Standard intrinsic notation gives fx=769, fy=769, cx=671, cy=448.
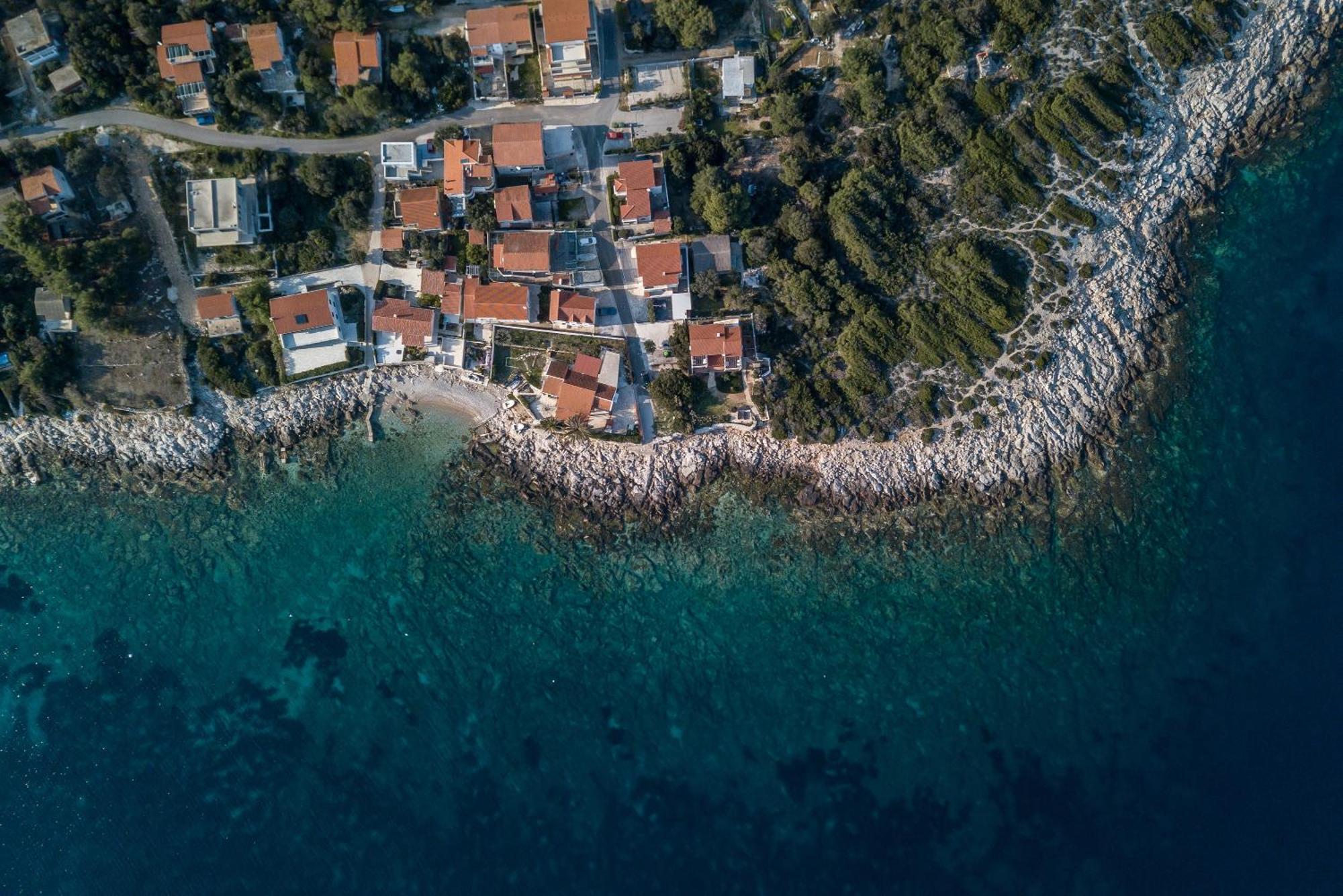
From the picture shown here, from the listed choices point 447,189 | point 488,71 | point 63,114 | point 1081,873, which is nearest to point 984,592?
point 1081,873

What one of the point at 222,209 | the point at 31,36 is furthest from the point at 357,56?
the point at 31,36

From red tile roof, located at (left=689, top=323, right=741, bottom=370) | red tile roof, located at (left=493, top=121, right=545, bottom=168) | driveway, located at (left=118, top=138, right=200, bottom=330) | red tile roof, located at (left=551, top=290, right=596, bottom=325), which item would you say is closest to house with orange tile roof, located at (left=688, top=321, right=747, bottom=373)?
red tile roof, located at (left=689, top=323, right=741, bottom=370)

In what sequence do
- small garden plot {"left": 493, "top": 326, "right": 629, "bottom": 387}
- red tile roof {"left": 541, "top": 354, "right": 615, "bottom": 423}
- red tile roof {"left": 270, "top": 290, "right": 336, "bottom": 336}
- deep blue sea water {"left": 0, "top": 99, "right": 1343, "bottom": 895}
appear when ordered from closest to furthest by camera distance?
1. red tile roof {"left": 270, "top": 290, "right": 336, "bottom": 336}
2. red tile roof {"left": 541, "top": 354, "right": 615, "bottom": 423}
3. deep blue sea water {"left": 0, "top": 99, "right": 1343, "bottom": 895}
4. small garden plot {"left": 493, "top": 326, "right": 629, "bottom": 387}

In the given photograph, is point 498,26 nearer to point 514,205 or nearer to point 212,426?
point 514,205

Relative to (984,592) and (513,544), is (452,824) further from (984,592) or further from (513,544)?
(984,592)

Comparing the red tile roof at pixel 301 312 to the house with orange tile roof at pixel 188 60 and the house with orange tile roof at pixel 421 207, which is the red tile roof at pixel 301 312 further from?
the house with orange tile roof at pixel 188 60

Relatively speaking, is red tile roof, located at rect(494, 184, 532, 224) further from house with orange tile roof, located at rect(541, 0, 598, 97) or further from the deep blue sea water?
the deep blue sea water
